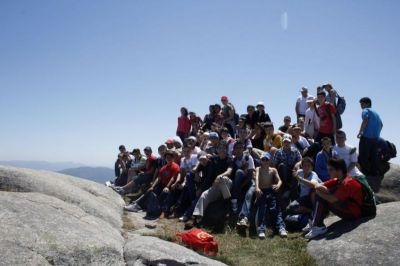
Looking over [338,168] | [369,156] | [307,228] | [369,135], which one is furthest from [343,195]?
[369,156]

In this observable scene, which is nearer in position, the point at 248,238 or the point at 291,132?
the point at 248,238

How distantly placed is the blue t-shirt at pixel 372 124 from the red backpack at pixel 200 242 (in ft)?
28.7

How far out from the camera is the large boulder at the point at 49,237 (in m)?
6.88

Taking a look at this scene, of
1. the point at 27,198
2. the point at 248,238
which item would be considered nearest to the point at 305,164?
the point at 248,238

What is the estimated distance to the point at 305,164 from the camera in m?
11.9

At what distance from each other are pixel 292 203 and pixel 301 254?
2907 millimetres

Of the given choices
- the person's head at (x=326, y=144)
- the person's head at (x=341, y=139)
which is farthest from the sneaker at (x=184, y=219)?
the person's head at (x=341, y=139)

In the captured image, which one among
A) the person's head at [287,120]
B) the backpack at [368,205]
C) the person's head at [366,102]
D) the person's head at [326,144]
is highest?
the person's head at [366,102]

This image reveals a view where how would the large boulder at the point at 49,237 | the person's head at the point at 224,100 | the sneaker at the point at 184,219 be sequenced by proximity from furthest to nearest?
the person's head at the point at 224,100
the sneaker at the point at 184,219
the large boulder at the point at 49,237

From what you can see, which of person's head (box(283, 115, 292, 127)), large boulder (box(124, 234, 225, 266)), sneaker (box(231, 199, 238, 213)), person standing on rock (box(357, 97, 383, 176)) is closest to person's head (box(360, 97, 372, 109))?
person standing on rock (box(357, 97, 383, 176))

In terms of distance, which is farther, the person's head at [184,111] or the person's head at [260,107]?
the person's head at [184,111]

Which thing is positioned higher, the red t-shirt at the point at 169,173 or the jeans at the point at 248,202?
the red t-shirt at the point at 169,173

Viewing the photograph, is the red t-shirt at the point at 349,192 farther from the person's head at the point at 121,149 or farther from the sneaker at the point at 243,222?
the person's head at the point at 121,149

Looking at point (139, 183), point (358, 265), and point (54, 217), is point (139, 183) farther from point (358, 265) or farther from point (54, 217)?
point (358, 265)
